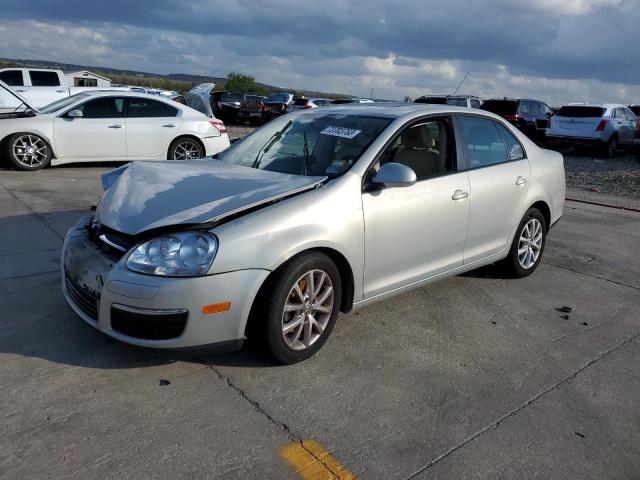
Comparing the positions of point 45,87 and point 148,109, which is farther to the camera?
point 45,87

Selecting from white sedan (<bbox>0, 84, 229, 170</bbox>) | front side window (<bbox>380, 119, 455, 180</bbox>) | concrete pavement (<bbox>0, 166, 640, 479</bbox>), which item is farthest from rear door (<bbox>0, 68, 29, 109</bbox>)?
front side window (<bbox>380, 119, 455, 180</bbox>)

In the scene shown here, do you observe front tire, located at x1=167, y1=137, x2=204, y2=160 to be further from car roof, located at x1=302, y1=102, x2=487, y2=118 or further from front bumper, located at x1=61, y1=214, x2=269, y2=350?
front bumper, located at x1=61, y1=214, x2=269, y2=350

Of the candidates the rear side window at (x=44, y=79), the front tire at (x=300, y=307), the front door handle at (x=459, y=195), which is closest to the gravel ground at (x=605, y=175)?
the front door handle at (x=459, y=195)

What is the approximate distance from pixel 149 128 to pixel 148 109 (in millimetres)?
388

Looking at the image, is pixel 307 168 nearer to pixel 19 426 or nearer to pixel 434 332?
pixel 434 332

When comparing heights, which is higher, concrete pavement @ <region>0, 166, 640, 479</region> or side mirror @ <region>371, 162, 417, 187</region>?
side mirror @ <region>371, 162, 417, 187</region>

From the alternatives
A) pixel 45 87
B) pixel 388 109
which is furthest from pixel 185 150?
pixel 45 87

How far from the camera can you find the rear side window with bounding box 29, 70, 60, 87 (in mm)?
17984

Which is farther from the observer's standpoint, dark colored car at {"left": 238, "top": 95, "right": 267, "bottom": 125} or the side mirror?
dark colored car at {"left": 238, "top": 95, "right": 267, "bottom": 125}

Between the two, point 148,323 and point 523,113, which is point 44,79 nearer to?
point 523,113

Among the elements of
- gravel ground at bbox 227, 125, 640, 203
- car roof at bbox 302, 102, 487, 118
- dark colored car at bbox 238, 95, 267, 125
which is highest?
car roof at bbox 302, 102, 487, 118

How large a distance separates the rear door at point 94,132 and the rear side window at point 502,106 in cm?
1381

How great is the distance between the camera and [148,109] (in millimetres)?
10438

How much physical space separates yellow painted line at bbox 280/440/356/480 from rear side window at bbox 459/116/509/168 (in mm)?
2702
